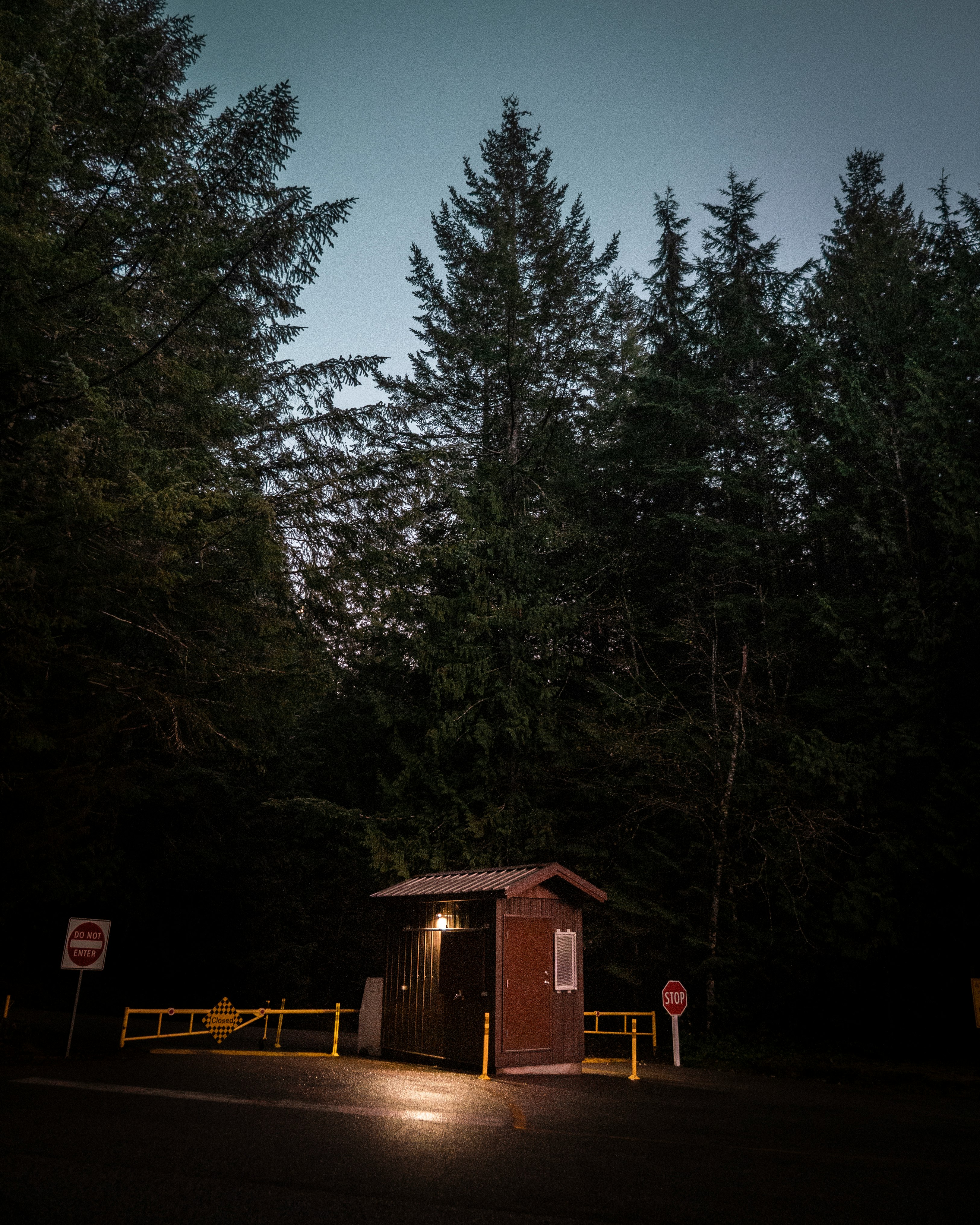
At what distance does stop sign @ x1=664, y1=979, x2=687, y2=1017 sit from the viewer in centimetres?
1395

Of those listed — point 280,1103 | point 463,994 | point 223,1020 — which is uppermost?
point 463,994

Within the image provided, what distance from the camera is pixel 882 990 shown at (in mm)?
17844

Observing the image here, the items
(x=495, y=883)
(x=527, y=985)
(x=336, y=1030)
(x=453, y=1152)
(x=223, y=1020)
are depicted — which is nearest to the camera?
(x=453, y=1152)

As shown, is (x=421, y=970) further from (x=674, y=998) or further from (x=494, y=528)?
(x=494, y=528)

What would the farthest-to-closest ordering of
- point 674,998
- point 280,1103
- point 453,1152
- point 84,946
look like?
point 674,998 < point 84,946 < point 280,1103 < point 453,1152

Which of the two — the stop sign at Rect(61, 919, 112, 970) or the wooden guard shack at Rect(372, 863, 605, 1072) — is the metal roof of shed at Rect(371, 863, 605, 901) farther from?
the stop sign at Rect(61, 919, 112, 970)

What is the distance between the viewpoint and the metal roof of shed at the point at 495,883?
13461mm

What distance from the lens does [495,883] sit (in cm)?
1375

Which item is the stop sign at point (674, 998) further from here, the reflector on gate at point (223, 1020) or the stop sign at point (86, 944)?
the stop sign at point (86, 944)

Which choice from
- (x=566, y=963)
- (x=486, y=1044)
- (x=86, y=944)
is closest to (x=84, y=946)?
(x=86, y=944)

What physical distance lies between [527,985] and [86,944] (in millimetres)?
6528

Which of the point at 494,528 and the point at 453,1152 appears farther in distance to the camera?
the point at 494,528

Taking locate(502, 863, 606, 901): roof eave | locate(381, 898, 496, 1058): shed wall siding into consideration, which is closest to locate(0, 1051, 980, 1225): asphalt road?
locate(381, 898, 496, 1058): shed wall siding

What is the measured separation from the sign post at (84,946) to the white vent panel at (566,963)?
21.8 ft
